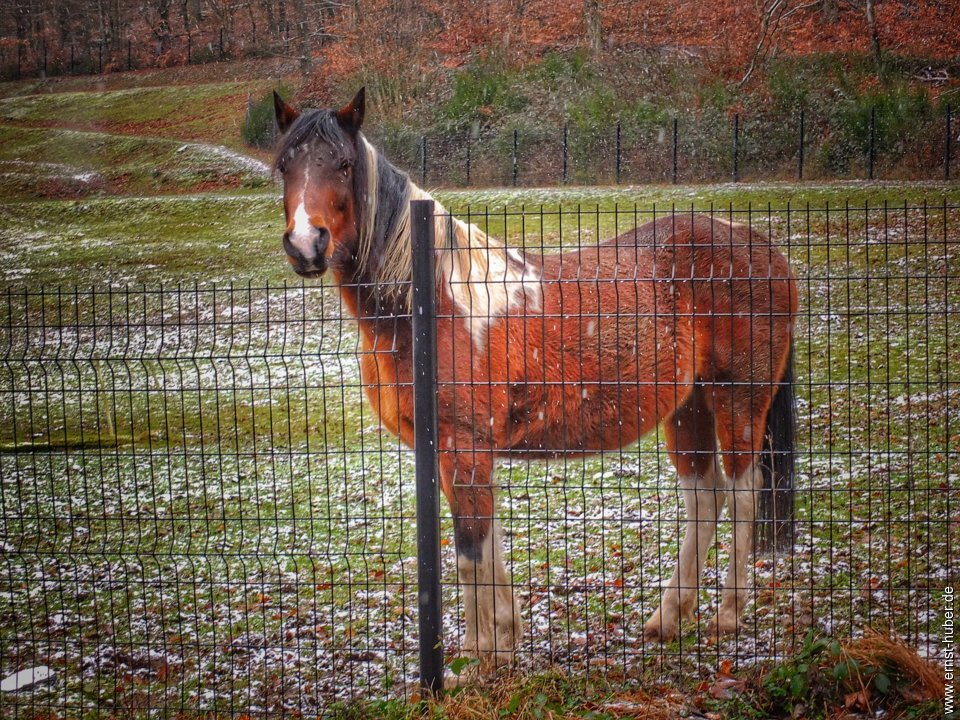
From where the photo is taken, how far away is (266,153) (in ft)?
43.1

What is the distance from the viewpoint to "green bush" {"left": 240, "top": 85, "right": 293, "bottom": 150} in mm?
12820

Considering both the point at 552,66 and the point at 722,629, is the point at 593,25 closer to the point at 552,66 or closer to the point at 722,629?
the point at 552,66

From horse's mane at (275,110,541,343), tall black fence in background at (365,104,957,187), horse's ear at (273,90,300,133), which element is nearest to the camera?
horse's mane at (275,110,541,343)

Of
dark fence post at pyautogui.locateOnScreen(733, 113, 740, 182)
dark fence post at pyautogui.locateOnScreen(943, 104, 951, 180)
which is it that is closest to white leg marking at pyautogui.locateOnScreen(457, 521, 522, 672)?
dark fence post at pyautogui.locateOnScreen(733, 113, 740, 182)

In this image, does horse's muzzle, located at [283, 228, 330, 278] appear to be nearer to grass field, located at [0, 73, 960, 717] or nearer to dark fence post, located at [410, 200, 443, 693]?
grass field, located at [0, 73, 960, 717]

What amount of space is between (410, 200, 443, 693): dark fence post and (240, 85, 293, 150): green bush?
33.8 feet

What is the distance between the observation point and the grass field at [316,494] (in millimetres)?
3682

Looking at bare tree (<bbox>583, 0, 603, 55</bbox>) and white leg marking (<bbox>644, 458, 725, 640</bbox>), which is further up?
bare tree (<bbox>583, 0, 603, 55</bbox>)

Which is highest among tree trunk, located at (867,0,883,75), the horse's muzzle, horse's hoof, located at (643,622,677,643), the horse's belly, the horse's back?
tree trunk, located at (867,0,883,75)

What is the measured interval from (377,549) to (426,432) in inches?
111

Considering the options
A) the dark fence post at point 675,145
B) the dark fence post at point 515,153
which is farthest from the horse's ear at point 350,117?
the dark fence post at point 675,145

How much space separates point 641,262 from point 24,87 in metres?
11.3

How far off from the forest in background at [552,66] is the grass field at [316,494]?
0.81 m

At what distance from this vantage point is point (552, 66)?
13125 mm
